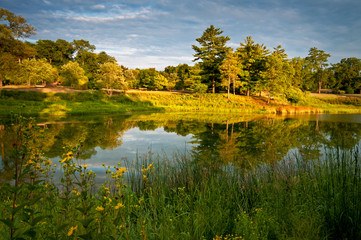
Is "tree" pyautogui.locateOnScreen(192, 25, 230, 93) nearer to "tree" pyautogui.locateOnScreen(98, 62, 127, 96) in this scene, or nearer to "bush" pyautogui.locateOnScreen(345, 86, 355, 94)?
"tree" pyautogui.locateOnScreen(98, 62, 127, 96)

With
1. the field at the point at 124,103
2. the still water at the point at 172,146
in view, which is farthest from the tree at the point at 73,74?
the still water at the point at 172,146

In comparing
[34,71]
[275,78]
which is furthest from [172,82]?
[34,71]

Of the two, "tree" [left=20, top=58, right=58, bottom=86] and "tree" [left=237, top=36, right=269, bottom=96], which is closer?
"tree" [left=20, top=58, right=58, bottom=86]

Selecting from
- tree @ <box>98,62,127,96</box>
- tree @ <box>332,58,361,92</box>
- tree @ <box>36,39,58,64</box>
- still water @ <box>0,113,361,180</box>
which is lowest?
still water @ <box>0,113,361,180</box>

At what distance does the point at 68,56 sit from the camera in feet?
256

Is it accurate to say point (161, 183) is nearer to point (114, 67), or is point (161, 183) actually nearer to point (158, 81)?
point (114, 67)

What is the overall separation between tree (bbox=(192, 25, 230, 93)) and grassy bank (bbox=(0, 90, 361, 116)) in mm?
5705

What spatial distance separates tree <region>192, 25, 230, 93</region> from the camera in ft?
145

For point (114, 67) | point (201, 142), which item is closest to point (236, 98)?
point (114, 67)

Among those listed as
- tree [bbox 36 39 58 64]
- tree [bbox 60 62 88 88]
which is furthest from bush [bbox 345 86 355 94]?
tree [bbox 36 39 58 64]

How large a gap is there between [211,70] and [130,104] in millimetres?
19783

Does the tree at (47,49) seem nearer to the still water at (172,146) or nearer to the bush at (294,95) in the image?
the still water at (172,146)

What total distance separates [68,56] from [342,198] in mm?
89206

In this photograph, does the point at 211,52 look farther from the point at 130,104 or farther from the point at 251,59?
the point at 130,104
